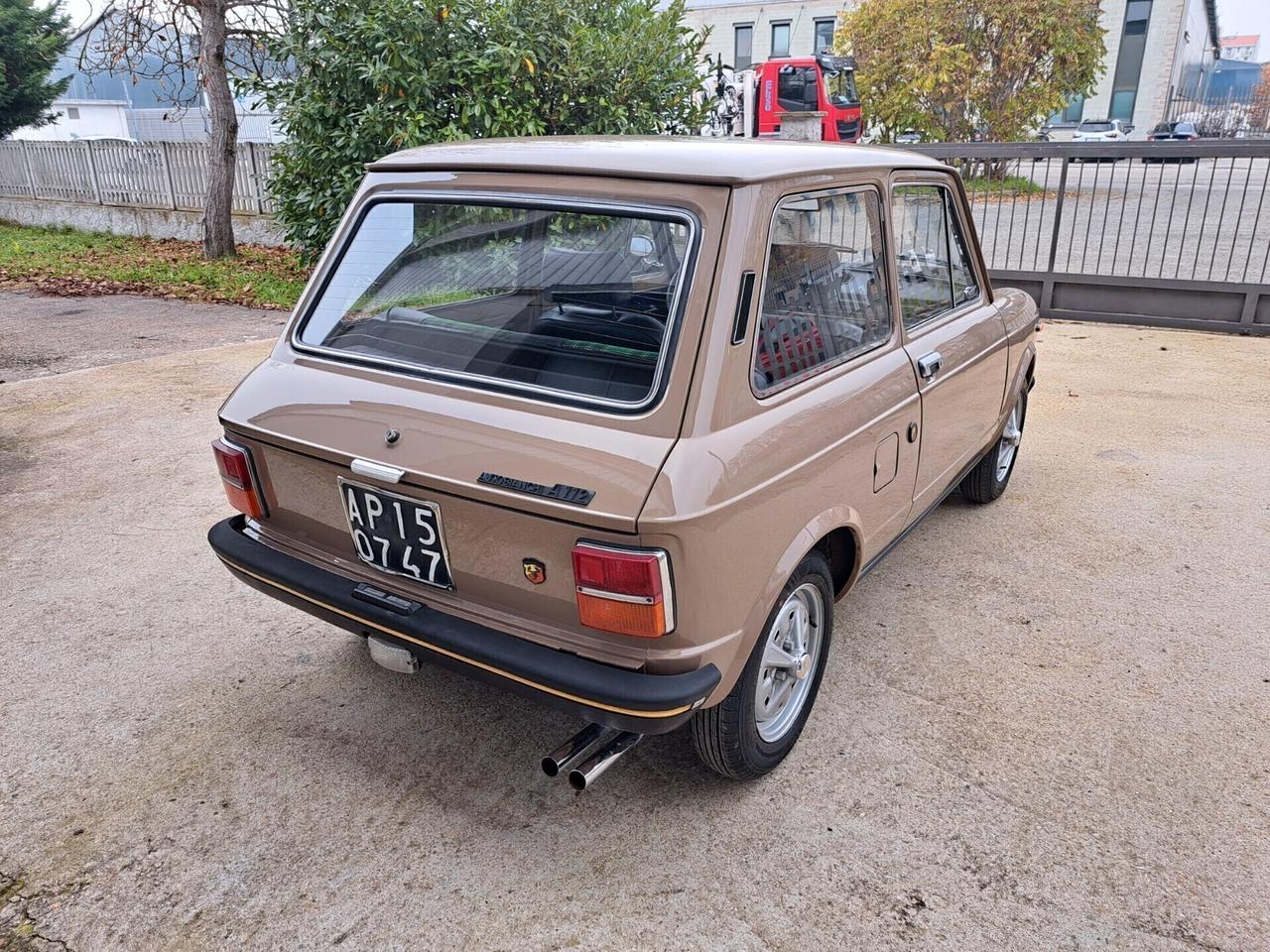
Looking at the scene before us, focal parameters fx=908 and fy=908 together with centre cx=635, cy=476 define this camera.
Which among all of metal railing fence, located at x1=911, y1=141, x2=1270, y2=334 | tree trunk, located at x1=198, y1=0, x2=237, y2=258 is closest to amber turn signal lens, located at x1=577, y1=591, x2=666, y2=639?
metal railing fence, located at x1=911, y1=141, x2=1270, y2=334

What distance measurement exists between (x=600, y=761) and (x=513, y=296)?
53.4 inches

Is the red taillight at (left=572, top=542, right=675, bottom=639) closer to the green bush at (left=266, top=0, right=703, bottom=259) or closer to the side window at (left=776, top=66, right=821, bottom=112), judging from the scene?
the green bush at (left=266, top=0, right=703, bottom=259)

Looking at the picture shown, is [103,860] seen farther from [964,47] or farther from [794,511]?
[964,47]

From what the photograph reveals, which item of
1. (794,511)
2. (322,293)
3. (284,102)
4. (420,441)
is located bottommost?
(794,511)

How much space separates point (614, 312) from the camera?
2.52 metres

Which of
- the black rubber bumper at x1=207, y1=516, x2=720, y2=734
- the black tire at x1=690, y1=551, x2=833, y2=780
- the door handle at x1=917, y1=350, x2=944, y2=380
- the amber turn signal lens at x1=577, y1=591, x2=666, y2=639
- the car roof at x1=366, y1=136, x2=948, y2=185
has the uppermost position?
the car roof at x1=366, y1=136, x2=948, y2=185

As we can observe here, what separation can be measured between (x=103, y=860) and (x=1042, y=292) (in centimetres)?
923

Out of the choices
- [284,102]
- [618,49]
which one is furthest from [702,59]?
[284,102]

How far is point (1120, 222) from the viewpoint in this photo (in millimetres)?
8781

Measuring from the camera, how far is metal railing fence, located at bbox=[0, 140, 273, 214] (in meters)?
14.3

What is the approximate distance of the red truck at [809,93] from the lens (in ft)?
73.1

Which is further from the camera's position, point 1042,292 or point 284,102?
point 1042,292

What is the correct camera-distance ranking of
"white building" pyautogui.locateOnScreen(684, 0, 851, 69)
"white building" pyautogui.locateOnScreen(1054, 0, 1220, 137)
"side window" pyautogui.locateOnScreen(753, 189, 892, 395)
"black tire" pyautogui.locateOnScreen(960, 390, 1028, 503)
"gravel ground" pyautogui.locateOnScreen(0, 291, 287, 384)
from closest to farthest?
"side window" pyautogui.locateOnScreen(753, 189, 892, 395), "black tire" pyautogui.locateOnScreen(960, 390, 1028, 503), "gravel ground" pyautogui.locateOnScreen(0, 291, 287, 384), "white building" pyautogui.locateOnScreen(1054, 0, 1220, 137), "white building" pyautogui.locateOnScreen(684, 0, 851, 69)

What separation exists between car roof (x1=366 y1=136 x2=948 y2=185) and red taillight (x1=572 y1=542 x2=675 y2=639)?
3.28ft
